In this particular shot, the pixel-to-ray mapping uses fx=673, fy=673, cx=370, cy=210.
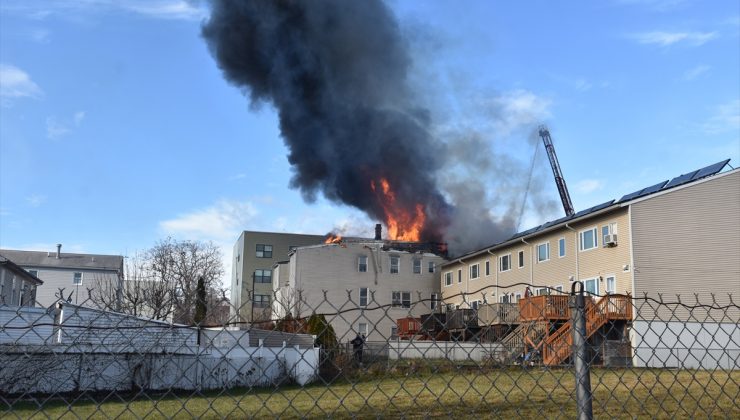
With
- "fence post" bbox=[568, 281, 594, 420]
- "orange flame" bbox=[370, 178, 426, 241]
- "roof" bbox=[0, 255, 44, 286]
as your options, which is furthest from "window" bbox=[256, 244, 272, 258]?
"fence post" bbox=[568, 281, 594, 420]

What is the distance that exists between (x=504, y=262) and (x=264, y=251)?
37.4m

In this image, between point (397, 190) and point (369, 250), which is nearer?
point (369, 250)

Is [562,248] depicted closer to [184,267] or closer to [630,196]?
[630,196]

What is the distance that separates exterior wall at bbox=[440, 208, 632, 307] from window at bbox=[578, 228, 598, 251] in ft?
0.65

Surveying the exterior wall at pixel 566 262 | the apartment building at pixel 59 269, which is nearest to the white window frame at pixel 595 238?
the exterior wall at pixel 566 262

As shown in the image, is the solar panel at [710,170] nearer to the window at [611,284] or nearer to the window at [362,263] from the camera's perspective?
the window at [611,284]

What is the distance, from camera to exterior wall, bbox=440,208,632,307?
29719 millimetres

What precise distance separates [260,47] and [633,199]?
54514mm

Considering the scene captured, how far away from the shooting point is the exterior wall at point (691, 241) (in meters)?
29.2

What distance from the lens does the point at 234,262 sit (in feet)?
259

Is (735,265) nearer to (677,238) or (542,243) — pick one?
(677,238)

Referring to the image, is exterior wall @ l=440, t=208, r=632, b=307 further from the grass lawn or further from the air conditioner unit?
the grass lawn

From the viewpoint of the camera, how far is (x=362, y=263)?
169ft

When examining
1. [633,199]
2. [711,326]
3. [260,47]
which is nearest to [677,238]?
[633,199]
